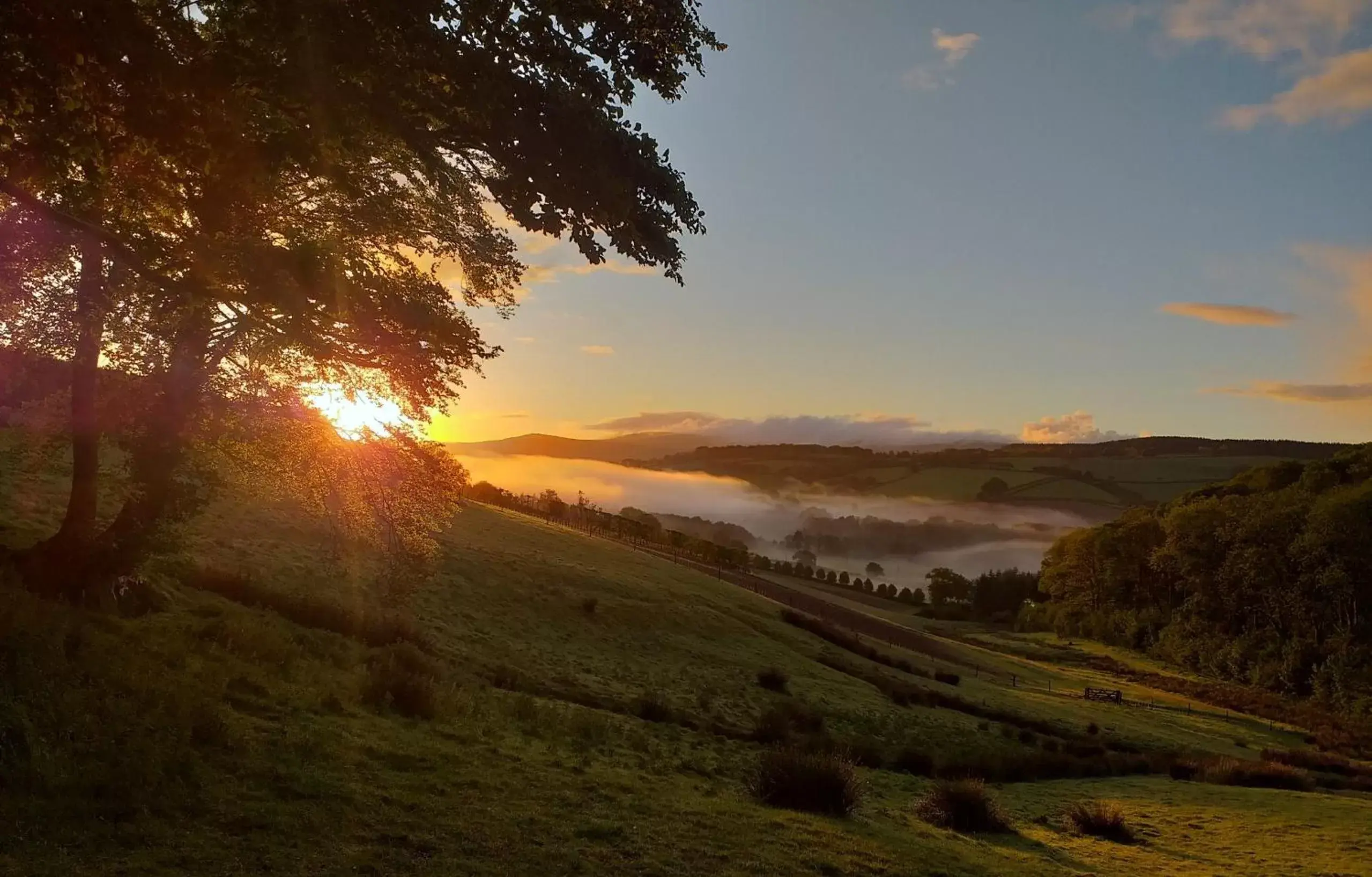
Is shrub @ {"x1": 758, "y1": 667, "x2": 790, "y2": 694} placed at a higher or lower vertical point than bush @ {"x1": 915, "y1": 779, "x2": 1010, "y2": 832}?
lower

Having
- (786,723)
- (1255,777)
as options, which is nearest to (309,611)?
(786,723)

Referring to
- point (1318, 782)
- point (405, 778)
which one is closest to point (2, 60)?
point (405, 778)

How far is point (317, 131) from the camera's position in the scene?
8219mm

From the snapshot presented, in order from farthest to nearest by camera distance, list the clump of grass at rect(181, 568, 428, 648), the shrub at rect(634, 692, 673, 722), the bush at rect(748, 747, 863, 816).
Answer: the shrub at rect(634, 692, 673, 722) → the clump of grass at rect(181, 568, 428, 648) → the bush at rect(748, 747, 863, 816)

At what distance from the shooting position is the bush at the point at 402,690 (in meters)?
15.5

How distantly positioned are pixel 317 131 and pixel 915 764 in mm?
24484

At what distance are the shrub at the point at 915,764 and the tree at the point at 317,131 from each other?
1978 centimetres

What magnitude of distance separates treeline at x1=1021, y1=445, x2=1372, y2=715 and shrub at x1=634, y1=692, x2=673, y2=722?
2436 inches

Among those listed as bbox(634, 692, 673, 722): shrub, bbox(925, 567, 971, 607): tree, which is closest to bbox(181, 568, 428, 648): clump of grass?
bbox(634, 692, 673, 722): shrub

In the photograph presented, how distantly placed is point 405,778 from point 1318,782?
112ft

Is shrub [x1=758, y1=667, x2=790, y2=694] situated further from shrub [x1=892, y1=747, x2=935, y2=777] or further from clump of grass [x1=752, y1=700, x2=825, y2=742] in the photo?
shrub [x1=892, y1=747, x2=935, y2=777]

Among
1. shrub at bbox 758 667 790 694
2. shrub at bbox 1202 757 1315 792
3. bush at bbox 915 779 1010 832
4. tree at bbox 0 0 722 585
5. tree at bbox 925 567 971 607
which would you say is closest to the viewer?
tree at bbox 0 0 722 585

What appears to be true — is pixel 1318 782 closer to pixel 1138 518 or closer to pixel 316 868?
pixel 316 868

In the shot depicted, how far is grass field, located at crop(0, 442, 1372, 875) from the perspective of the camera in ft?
26.8
